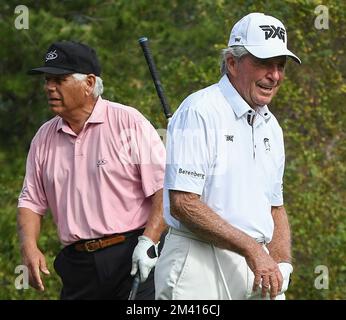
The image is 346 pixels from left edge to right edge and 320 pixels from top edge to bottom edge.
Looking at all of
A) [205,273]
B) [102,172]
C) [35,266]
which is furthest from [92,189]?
[205,273]

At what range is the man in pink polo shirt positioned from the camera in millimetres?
6730

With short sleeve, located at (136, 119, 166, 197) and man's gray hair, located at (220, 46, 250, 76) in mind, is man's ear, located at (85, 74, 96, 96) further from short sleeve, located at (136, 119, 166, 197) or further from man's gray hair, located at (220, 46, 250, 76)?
man's gray hair, located at (220, 46, 250, 76)

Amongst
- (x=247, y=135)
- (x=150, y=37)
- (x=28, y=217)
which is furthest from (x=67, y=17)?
(x=247, y=135)

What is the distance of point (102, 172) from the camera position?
265 inches

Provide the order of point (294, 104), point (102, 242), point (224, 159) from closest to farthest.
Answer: point (224, 159), point (102, 242), point (294, 104)

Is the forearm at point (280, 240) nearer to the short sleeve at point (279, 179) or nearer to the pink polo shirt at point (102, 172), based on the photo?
the short sleeve at point (279, 179)

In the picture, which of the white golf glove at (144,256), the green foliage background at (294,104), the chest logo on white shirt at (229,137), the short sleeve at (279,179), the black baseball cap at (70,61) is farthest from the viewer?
the green foliage background at (294,104)

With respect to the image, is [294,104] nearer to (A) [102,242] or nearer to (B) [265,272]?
(A) [102,242]

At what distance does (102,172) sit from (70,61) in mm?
694

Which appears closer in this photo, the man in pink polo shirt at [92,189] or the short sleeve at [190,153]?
Result: the short sleeve at [190,153]

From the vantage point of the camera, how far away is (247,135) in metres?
5.73

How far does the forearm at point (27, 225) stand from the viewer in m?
6.84

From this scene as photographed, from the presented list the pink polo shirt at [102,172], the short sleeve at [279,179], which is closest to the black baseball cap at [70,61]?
the pink polo shirt at [102,172]

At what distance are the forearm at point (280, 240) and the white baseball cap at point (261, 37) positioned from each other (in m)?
0.87
